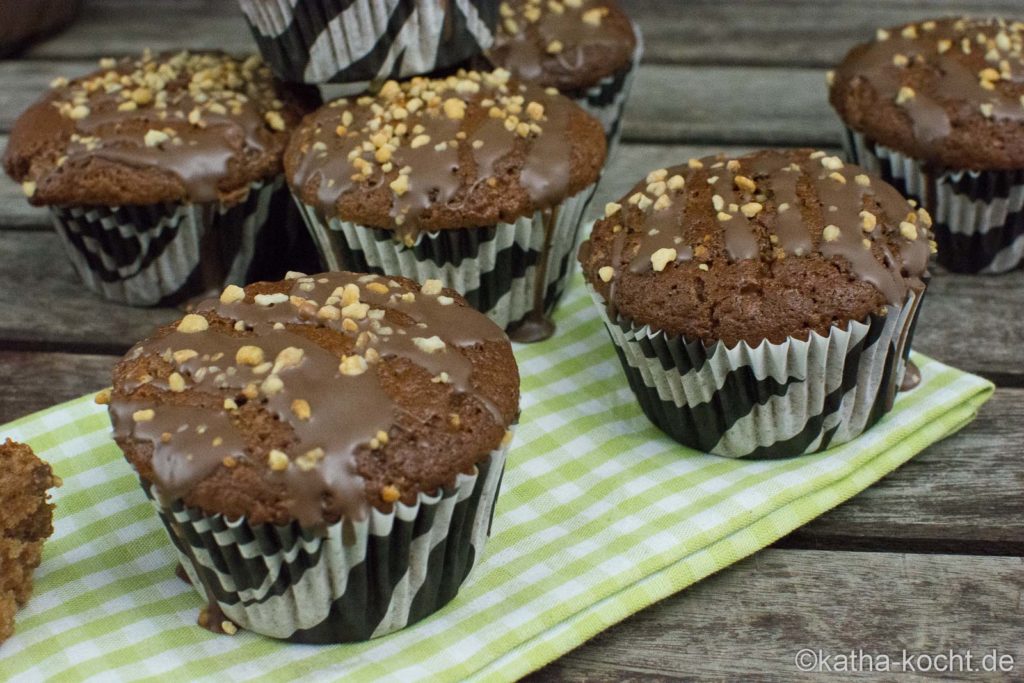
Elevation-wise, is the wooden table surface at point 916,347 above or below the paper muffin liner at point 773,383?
below

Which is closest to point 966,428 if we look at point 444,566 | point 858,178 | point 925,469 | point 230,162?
point 925,469

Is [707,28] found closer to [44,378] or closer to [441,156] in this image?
[441,156]

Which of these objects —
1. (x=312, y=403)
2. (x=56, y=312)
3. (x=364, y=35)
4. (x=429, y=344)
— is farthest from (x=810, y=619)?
(x=56, y=312)

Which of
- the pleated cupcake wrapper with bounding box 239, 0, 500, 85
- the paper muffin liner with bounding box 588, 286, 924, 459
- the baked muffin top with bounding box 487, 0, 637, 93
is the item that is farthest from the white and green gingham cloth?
the baked muffin top with bounding box 487, 0, 637, 93

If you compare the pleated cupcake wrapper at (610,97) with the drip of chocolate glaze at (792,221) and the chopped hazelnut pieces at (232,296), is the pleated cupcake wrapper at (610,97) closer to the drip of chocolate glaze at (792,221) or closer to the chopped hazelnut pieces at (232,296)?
the drip of chocolate glaze at (792,221)

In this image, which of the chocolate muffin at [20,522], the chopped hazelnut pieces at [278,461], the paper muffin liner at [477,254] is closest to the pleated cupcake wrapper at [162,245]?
the paper muffin liner at [477,254]
